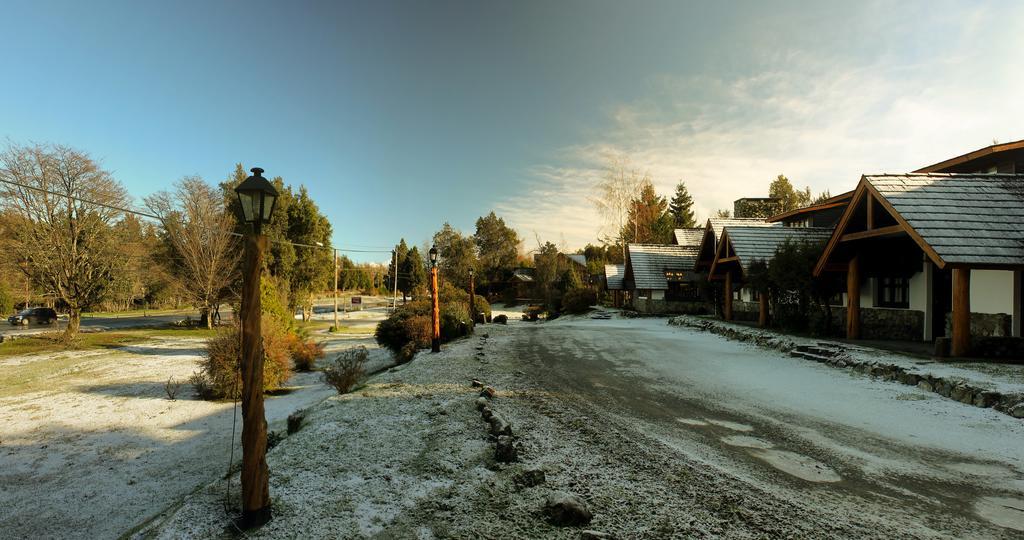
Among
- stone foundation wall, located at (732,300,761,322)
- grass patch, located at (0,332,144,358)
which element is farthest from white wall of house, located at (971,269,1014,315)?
grass patch, located at (0,332,144,358)

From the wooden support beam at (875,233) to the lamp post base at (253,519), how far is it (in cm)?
1290

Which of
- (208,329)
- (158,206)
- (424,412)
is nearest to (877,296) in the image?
(424,412)

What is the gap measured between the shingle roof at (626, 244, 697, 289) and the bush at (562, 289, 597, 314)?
458cm

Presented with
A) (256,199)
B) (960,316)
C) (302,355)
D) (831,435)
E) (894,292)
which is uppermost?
(256,199)

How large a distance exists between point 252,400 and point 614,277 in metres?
35.3

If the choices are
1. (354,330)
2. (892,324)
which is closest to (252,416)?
(892,324)

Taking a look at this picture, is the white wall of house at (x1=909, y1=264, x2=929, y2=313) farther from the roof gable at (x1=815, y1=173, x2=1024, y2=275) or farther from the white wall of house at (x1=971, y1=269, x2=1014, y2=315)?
the roof gable at (x1=815, y1=173, x2=1024, y2=275)

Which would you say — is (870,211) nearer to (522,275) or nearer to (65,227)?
(65,227)

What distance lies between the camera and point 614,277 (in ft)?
122

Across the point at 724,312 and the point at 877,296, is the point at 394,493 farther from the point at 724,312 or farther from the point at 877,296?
the point at 724,312

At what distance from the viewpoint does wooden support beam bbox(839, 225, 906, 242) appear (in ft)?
33.7

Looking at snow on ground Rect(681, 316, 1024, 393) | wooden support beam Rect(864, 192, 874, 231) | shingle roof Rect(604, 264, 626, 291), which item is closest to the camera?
snow on ground Rect(681, 316, 1024, 393)

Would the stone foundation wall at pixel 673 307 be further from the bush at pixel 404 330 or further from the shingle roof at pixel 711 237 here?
the bush at pixel 404 330

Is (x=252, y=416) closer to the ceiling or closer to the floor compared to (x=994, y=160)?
closer to the floor
